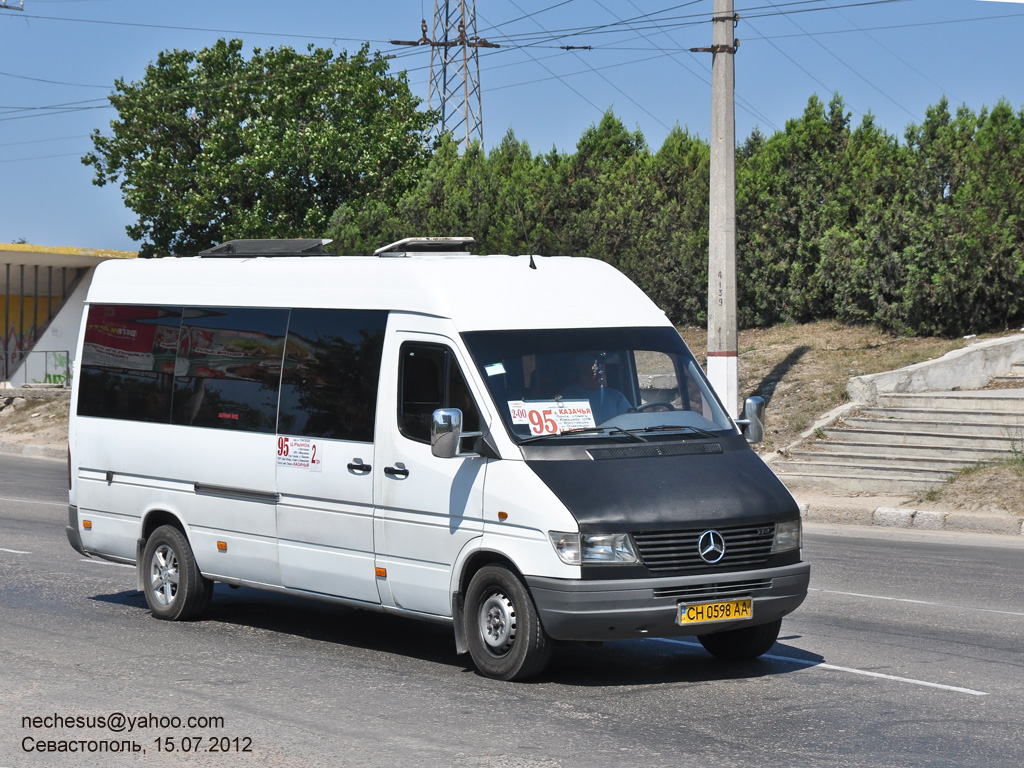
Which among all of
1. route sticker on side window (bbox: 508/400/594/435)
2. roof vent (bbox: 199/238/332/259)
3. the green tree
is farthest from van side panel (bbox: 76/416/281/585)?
the green tree

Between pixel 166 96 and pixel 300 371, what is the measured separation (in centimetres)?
4142

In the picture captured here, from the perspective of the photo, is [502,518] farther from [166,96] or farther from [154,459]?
[166,96]

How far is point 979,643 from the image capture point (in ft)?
28.7

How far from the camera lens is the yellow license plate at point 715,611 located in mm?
7203

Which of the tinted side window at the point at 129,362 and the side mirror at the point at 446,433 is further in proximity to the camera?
the tinted side window at the point at 129,362

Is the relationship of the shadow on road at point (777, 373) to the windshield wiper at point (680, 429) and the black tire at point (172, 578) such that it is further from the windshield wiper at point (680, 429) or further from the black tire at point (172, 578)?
the windshield wiper at point (680, 429)

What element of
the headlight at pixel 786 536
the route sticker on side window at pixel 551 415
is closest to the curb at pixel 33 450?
the route sticker on side window at pixel 551 415

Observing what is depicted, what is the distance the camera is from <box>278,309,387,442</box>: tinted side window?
8.49 m

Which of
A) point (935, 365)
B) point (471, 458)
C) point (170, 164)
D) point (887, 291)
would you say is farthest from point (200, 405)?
point (170, 164)

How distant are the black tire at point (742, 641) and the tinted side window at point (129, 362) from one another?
174 inches

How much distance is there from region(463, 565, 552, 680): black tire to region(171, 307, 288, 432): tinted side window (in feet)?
7.45

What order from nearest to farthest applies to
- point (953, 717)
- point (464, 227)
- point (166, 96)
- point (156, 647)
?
1. point (953, 717)
2. point (156, 647)
3. point (464, 227)
4. point (166, 96)

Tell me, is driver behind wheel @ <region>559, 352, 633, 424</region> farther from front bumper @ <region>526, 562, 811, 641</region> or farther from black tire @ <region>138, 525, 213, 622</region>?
black tire @ <region>138, 525, 213, 622</region>

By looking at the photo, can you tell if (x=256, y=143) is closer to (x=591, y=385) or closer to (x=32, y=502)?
(x=32, y=502)
